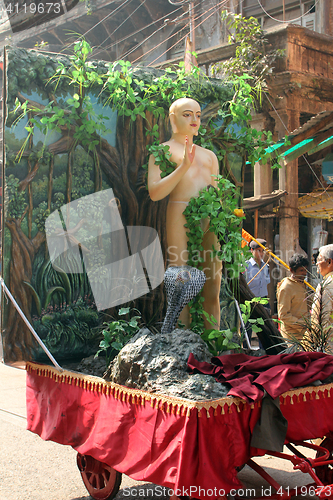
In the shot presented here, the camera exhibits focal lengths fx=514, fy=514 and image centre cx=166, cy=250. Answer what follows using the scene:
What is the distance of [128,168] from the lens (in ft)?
14.5

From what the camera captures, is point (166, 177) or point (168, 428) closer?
point (168, 428)

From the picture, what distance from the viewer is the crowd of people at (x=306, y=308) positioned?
3793mm

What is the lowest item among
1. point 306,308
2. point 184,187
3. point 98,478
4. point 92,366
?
point 98,478

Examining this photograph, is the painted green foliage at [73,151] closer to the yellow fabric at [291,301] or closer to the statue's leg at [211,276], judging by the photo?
the statue's leg at [211,276]

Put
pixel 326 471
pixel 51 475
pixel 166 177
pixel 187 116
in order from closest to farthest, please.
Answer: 1. pixel 326 471
2. pixel 51 475
3. pixel 166 177
4. pixel 187 116

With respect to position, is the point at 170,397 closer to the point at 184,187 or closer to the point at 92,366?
the point at 92,366

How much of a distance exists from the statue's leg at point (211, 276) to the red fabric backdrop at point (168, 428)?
1258 mm

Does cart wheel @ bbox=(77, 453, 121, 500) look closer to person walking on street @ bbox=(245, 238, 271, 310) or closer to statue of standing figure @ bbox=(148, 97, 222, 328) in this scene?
statue of standing figure @ bbox=(148, 97, 222, 328)

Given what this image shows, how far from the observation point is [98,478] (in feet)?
10.7

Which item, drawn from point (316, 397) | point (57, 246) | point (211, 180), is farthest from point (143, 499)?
point (211, 180)

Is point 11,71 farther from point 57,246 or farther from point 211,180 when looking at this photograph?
point 211,180

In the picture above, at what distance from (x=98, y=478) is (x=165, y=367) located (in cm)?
93

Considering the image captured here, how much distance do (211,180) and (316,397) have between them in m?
1.87

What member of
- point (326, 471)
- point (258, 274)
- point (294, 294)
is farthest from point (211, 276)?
point (258, 274)
